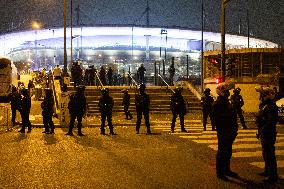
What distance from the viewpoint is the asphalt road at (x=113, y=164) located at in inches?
314

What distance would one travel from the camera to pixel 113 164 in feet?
32.3

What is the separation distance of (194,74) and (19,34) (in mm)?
31123

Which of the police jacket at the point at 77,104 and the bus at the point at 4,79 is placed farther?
the bus at the point at 4,79

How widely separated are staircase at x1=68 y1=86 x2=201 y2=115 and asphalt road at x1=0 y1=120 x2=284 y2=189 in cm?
1089

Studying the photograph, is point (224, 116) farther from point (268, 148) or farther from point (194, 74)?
point (194, 74)

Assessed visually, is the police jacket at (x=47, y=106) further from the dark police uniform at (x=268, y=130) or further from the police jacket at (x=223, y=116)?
the dark police uniform at (x=268, y=130)

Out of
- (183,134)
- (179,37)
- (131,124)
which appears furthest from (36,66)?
(183,134)

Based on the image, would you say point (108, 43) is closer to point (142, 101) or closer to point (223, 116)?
point (142, 101)

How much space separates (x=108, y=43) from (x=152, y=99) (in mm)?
39355

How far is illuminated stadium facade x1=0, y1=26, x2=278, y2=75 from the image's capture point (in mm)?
62812

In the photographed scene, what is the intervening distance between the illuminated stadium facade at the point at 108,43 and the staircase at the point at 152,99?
102ft

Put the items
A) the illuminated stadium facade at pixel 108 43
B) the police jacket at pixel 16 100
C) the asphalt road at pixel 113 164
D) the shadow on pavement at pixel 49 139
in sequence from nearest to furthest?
1. the asphalt road at pixel 113 164
2. the shadow on pavement at pixel 49 139
3. the police jacket at pixel 16 100
4. the illuminated stadium facade at pixel 108 43

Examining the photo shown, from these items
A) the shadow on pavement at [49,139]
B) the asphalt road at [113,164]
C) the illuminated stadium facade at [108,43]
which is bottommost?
the shadow on pavement at [49,139]

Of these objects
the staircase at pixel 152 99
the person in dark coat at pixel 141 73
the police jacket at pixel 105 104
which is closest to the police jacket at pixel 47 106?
the police jacket at pixel 105 104
